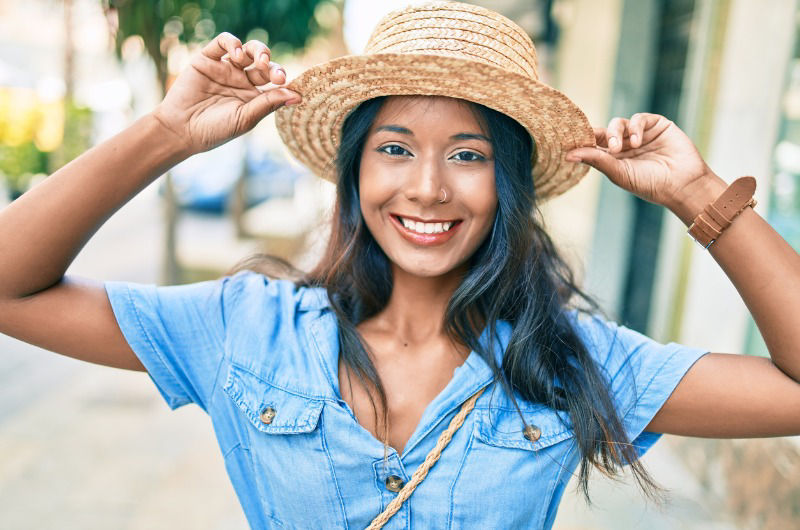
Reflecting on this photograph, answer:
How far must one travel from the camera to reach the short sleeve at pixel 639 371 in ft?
5.20

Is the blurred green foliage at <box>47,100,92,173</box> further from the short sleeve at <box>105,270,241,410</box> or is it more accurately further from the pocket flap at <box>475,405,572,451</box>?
the pocket flap at <box>475,405,572,451</box>

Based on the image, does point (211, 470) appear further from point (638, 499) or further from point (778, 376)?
point (778, 376)

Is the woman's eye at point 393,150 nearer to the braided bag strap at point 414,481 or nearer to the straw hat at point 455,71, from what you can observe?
the straw hat at point 455,71

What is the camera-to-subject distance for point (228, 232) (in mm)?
12914

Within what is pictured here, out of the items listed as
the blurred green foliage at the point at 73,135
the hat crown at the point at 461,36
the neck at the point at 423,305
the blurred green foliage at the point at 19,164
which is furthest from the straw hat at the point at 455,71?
the blurred green foliage at the point at 19,164

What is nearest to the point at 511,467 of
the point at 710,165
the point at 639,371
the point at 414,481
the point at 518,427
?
the point at 518,427

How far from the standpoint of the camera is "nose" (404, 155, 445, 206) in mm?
1617

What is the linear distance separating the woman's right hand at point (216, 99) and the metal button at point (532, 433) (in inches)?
36.8

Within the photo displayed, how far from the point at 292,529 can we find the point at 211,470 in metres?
2.78

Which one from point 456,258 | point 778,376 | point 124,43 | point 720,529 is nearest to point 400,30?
point 456,258

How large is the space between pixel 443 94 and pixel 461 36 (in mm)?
132

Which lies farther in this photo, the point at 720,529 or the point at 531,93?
the point at 720,529

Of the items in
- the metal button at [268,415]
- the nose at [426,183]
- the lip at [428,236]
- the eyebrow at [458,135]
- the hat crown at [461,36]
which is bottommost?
the metal button at [268,415]

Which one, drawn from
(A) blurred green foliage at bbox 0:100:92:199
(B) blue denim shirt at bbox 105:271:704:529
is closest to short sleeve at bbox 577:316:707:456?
(B) blue denim shirt at bbox 105:271:704:529
